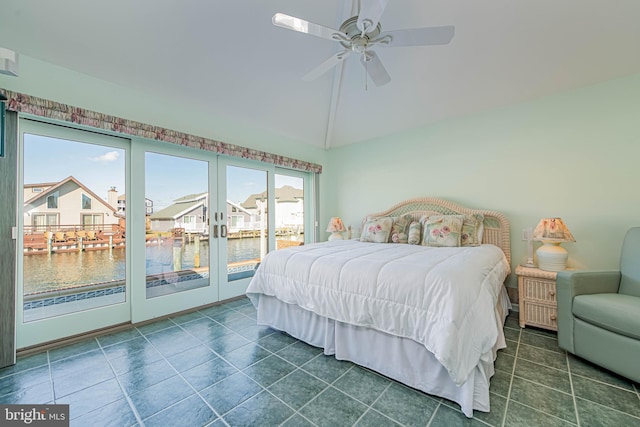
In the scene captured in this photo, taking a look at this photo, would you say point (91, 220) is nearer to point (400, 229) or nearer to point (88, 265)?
point (88, 265)

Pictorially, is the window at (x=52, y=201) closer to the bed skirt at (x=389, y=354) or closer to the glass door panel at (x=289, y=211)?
the bed skirt at (x=389, y=354)

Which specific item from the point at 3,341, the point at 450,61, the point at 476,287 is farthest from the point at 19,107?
the point at 450,61

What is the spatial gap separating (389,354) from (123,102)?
11.5 feet

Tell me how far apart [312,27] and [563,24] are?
233 centimetres

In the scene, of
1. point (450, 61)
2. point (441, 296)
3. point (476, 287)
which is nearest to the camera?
point (441, 296)

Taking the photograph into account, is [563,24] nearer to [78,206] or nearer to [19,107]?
[19,107]

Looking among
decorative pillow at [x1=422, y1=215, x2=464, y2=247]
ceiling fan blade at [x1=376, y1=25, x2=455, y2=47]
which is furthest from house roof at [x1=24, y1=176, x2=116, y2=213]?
decorative pillow at [x1=422, y1=215, x2=464, y2=247]

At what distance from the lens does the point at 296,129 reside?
14.1ft

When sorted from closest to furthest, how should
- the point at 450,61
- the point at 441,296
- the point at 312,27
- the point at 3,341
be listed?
the point at 441,296
the point at 312,27
the point at 3,341
the point at 450,61

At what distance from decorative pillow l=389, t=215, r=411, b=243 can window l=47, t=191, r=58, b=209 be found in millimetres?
3770

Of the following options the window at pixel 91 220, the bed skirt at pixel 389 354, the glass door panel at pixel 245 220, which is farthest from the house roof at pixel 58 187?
the bed skirt at pixel 389 354

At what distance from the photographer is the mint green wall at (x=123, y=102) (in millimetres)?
2240

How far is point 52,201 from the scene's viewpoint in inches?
96.2

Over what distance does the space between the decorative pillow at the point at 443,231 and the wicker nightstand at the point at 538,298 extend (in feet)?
2.32
